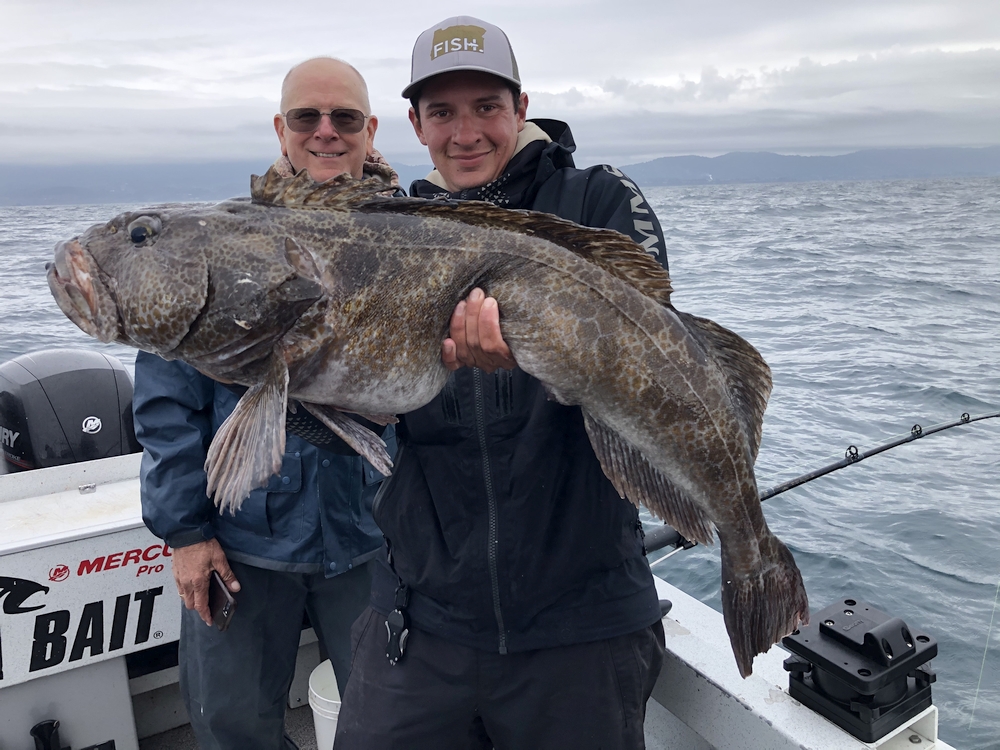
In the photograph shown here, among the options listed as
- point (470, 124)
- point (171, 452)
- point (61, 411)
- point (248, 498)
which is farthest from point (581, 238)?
point (61, 411)

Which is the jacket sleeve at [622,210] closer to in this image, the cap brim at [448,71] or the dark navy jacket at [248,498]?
the cap brim at [448,71]

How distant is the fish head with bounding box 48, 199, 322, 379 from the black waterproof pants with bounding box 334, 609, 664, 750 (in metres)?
1.22

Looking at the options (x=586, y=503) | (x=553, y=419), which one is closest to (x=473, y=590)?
(x=586, y=503)

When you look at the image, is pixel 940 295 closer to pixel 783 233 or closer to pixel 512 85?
pixel 783 233

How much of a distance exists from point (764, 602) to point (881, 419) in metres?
9.12

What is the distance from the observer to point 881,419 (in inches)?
411

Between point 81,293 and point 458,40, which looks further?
point 458,40

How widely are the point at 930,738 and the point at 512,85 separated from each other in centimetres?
302

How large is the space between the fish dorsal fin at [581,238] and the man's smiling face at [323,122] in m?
1.61

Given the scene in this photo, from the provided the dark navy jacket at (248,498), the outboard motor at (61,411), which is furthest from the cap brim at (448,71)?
the outboard motor at (61,411)

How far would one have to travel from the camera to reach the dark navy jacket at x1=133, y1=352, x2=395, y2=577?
10.5ft

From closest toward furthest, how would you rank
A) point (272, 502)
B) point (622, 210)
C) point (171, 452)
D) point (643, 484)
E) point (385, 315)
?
point (385, 315) → point (643, 484) → point (622, 210) → point (171, 452) → point (272, 502)

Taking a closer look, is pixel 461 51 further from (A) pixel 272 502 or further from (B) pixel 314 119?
(A) pixel 272 502

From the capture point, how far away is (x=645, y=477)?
7.99 ft
